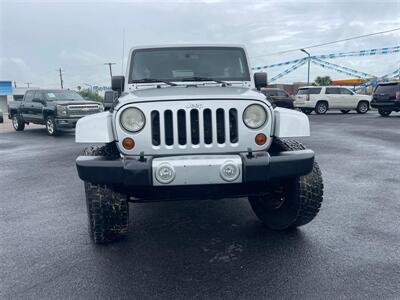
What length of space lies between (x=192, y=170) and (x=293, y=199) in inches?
48.1

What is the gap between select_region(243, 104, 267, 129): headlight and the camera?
3.11 m

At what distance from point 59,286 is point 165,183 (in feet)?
3.62

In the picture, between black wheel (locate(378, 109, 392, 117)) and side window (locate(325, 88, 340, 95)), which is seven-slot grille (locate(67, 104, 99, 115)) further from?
black wheel (locate(378, 109, 392, 117))

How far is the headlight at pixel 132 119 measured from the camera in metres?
3.06

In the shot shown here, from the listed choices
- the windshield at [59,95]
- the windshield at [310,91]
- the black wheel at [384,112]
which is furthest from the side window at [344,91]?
the windshield at [59,95]

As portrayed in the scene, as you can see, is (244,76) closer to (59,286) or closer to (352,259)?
(352,259)

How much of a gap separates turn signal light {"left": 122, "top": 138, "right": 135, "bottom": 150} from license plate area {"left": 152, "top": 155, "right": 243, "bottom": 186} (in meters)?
0.35

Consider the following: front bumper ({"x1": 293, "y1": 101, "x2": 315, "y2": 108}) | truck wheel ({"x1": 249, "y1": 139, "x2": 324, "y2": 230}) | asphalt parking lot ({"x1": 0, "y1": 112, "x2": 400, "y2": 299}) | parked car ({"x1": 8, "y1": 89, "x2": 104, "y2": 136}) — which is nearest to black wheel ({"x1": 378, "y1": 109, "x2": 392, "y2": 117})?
front bumper ({"x1": 293, "y1": 101, "x2": 315, "y2": 108})

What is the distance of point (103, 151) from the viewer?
343 cm

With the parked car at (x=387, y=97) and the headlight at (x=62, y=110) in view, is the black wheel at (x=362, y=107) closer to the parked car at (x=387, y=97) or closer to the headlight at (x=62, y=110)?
the parked car at (x=387, y=97)

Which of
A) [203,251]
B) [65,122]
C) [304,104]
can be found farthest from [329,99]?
[203,251]

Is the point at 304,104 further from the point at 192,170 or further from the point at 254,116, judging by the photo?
the point at 192,170

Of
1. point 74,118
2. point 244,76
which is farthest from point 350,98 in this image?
point 244,76

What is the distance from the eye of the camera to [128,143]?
122 inches
